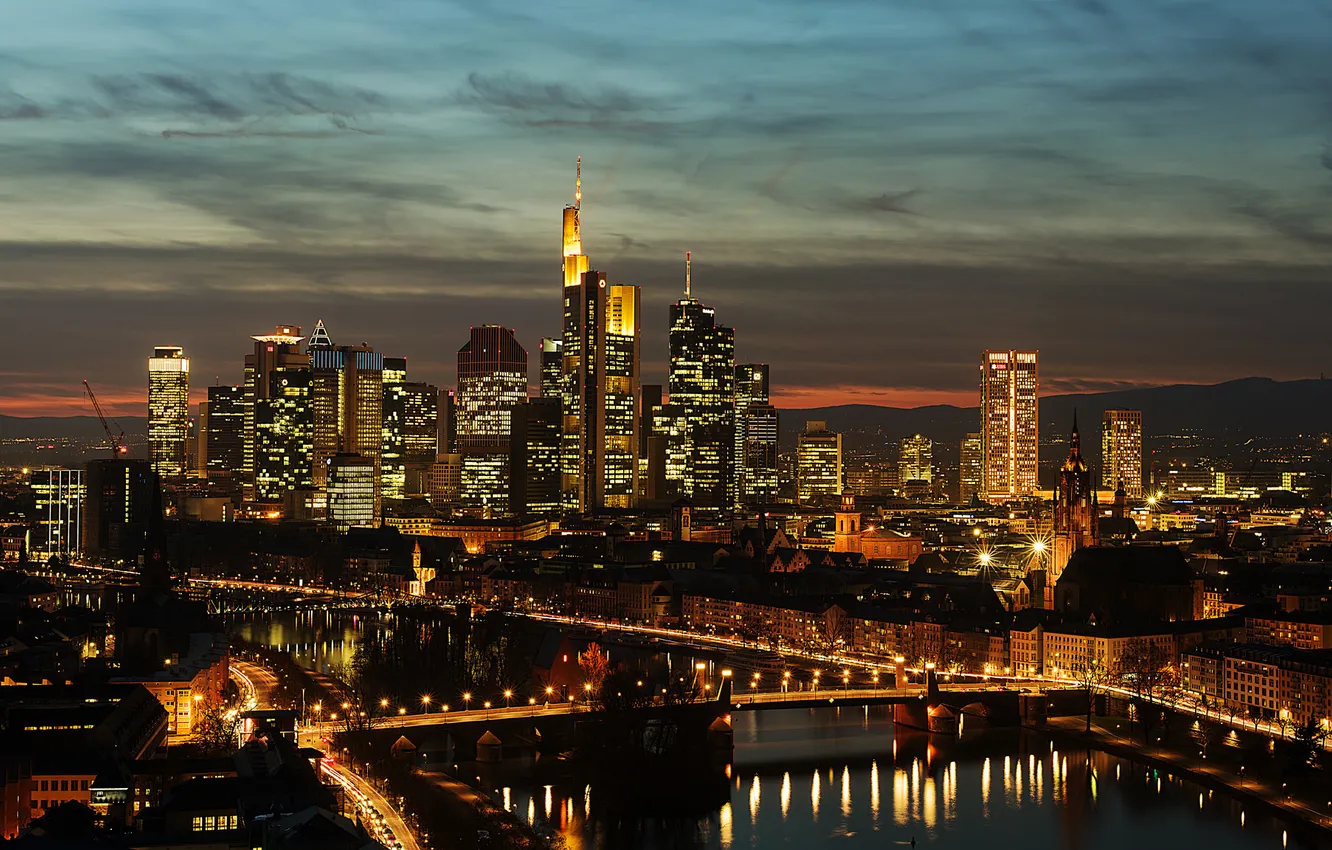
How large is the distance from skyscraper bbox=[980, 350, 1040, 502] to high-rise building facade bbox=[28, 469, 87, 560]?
87.4 metres

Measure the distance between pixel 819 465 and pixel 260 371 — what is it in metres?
53.4

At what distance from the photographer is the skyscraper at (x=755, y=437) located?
158125 mm

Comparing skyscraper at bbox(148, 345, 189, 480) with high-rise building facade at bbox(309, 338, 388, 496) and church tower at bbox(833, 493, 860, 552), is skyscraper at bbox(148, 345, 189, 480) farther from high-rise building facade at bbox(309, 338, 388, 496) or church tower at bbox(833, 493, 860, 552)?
church tower at bbox(833, 493, 860, 552)

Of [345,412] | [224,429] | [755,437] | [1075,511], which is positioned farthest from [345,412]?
[1075,511]

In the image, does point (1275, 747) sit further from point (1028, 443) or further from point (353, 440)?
point (1028, 443)

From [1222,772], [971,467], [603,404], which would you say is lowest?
[1222,772]

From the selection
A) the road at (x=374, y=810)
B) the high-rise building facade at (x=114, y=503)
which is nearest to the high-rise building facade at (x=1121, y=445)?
the high-rise building facade at (x=114, y=503)

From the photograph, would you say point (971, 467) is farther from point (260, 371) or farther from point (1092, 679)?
point (1092, 679)

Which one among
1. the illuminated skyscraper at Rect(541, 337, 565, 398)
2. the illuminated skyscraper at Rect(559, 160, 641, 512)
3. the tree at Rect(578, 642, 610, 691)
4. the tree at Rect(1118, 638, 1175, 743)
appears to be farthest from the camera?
the illuminated skyscraper at Rect(541, 337, 565, 398)

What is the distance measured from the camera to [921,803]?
38281mm

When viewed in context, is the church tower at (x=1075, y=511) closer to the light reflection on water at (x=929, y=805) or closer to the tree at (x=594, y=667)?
the tree at (x=594, y=667)

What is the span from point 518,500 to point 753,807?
10755cm

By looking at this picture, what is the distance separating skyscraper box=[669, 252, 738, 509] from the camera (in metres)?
152

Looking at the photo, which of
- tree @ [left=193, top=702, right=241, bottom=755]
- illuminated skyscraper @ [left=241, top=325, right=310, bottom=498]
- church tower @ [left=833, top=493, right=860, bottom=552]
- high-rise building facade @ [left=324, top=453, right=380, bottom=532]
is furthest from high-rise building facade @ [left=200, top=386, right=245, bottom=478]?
tree @ [left=193, top=702, right=241, bottom=755]
